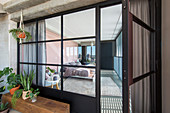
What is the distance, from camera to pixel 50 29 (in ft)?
5.53

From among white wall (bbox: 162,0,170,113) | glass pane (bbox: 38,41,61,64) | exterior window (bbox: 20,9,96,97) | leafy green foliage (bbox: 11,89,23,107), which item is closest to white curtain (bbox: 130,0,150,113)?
white wall (bbox: 162,0,170,113)

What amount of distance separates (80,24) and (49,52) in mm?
996

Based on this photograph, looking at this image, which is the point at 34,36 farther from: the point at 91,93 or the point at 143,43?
the point at 143,43

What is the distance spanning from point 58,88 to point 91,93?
0.77 metres

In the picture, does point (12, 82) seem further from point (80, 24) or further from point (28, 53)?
point (80, 24)

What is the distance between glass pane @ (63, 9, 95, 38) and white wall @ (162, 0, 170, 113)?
941mm

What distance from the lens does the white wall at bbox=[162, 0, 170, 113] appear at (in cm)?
82

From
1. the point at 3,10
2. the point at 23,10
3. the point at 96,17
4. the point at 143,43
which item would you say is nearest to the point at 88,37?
the point at 96,17

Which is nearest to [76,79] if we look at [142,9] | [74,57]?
[74,57]

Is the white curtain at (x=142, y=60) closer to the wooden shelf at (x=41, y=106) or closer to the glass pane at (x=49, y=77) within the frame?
the wooden shelf at (x=41, y=106)

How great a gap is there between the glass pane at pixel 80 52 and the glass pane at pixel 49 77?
1.35 feet

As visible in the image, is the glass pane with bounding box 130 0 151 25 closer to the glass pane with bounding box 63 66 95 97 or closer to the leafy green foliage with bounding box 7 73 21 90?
the glass pane with bounding box 63 66 95 97

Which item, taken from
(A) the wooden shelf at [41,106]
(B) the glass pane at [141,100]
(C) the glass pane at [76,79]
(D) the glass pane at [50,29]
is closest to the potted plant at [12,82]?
(A) the wooden shelf at [41,106]

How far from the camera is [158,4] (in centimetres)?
93
